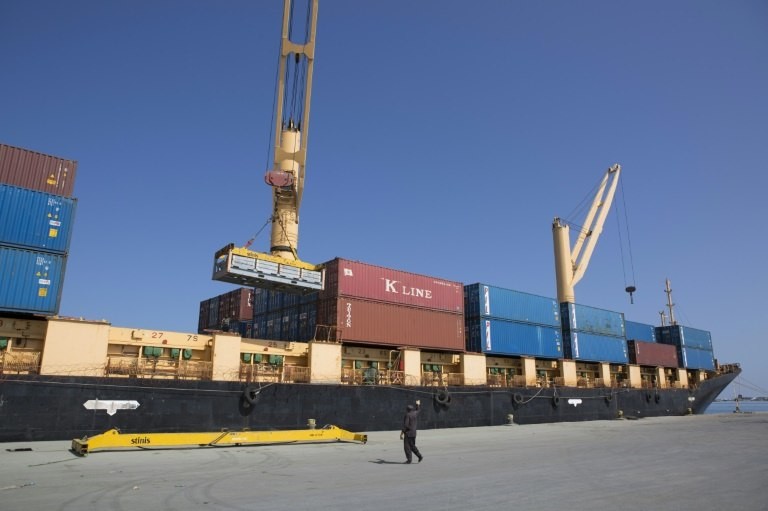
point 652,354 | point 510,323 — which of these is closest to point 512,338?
point 510,323

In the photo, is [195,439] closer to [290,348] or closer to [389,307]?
[290,348]

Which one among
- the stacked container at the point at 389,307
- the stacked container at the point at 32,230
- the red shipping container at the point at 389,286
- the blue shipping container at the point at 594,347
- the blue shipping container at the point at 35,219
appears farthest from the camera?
the blue shipping container at the point at 594,347

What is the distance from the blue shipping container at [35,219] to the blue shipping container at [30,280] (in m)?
0.40

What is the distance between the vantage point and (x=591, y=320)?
1802 inches

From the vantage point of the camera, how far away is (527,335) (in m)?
37.8

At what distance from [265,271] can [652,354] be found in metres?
47.3

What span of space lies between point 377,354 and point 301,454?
14.0 meters

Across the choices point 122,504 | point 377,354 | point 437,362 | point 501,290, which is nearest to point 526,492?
point 122,504

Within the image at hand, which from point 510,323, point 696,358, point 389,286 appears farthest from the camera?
point 696,358

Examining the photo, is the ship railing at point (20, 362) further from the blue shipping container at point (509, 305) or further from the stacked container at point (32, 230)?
the blue shipping container at point (509, 305)

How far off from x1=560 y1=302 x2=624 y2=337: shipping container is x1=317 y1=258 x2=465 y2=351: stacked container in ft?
50.3

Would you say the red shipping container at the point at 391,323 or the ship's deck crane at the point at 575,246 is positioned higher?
the ship's deck crane at the point at 575,246

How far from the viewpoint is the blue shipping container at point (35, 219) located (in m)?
18.6

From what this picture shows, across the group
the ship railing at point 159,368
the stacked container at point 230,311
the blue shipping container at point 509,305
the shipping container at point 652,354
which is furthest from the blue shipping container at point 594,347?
the ship railing at point 159,368
